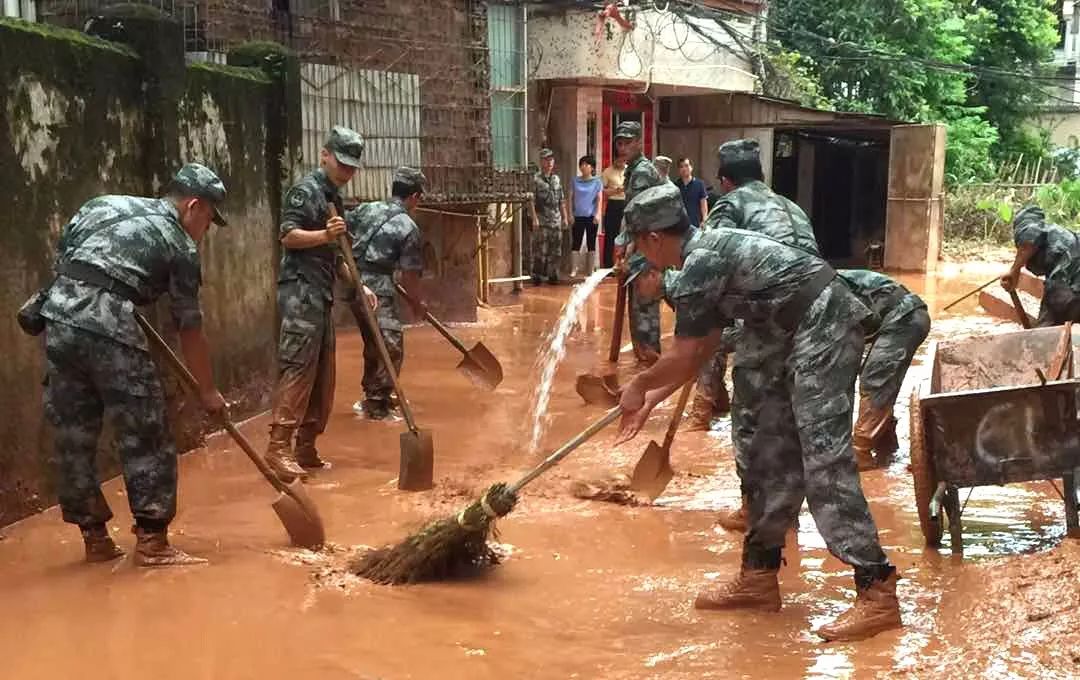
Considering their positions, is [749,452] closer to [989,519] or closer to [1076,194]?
[989,519]

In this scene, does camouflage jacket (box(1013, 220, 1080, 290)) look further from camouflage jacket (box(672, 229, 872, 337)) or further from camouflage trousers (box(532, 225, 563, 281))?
camouflage trousers (box(532, 225, 563, 281))

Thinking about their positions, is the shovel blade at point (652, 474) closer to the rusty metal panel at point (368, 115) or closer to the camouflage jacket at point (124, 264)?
the camouflage jacket at point (124, 264)

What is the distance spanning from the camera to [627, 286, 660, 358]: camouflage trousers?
9.35 meters

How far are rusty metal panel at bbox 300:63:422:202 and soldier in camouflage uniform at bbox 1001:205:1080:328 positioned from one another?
6.35m

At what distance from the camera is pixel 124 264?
4594mm

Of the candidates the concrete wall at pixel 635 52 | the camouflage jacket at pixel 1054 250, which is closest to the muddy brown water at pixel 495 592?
the camouflage jacket at pixel 1054 250

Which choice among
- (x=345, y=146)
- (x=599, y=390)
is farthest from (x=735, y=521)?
(x=345, y=146)

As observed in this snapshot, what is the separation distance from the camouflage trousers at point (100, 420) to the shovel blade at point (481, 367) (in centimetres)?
388

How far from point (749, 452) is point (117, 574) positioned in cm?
276

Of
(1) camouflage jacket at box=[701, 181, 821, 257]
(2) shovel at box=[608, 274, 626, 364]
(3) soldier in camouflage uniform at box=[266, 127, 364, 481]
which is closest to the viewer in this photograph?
(1) camouflage jacket at box=[701, 181, 821, 257]

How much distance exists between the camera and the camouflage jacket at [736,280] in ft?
13.4


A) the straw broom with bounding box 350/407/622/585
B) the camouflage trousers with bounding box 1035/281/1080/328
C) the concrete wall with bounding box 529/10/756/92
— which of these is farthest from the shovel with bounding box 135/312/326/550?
the concrete wall with bounding box 529/10/756/92

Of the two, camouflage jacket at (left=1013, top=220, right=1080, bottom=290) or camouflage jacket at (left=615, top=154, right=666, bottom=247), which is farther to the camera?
camouflage jacket at (left=615, top=154, right=666, bottom=247)

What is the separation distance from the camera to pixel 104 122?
20.4 feet
